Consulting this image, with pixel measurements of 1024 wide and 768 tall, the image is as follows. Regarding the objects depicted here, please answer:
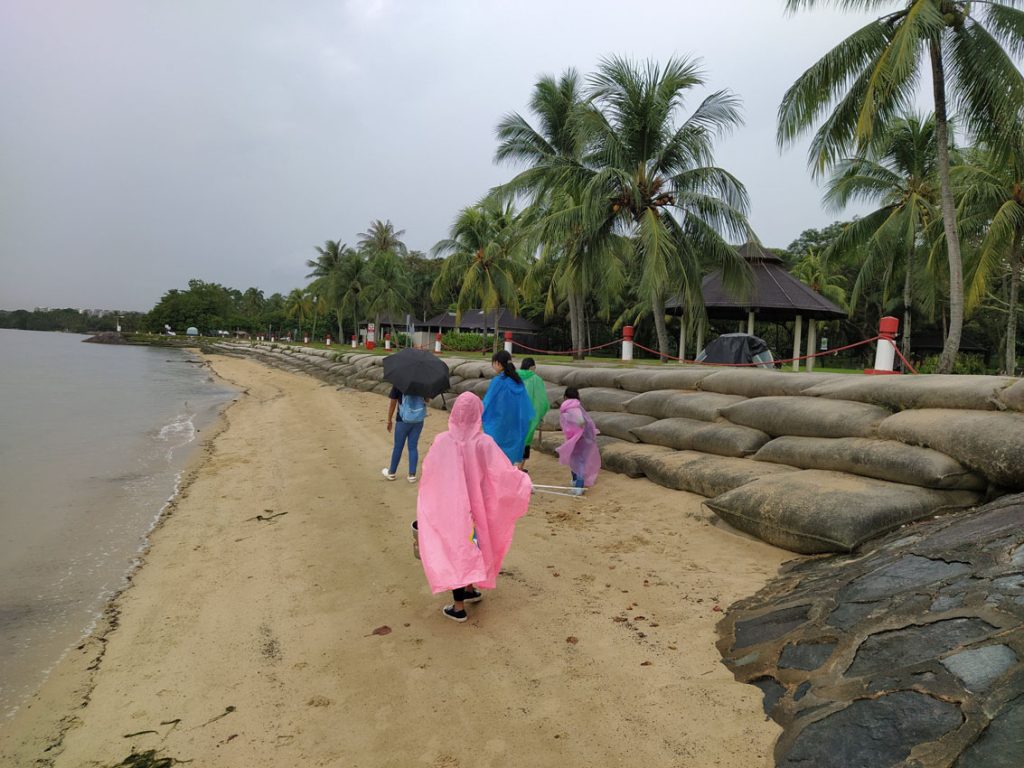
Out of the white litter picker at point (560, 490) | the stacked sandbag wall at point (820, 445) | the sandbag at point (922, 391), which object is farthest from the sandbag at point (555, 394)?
the sandbag at point (922, 391)

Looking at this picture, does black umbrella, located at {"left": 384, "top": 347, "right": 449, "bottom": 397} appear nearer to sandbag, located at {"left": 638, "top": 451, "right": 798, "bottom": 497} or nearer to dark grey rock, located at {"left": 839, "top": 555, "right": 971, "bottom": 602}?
sandbag, located at {"left": 638, "top": 451, "right": 798, "bottom": 497}

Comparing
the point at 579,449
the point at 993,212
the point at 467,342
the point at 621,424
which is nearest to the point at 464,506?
the point at 579,449

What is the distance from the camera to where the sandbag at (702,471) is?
5.43 m

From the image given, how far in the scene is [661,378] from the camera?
807 cm

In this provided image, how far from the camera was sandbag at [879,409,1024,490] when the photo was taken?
3.92 m

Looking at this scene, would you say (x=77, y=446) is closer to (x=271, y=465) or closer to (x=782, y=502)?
(x=271, y=465)

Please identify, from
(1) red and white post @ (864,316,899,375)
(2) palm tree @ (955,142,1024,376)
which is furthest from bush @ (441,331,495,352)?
(1) red and white post @ (864,316,899,375)

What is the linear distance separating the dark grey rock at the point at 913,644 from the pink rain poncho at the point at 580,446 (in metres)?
3.92

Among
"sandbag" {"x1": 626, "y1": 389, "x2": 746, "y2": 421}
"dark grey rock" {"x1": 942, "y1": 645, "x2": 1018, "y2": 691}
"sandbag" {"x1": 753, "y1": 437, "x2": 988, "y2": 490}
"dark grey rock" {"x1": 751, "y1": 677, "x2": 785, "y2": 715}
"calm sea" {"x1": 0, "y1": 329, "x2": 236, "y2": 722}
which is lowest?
"calm sea" {"x1": 0, "y1": 329, "x2": 236, "y2": 722}

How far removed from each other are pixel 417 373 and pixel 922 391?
4583 millimetres

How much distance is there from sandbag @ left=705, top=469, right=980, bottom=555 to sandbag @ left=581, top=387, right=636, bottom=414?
3.65 m

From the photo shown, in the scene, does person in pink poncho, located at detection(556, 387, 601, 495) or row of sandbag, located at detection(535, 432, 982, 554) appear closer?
row of sandbag, located at detection(535, 432, 982, 554)

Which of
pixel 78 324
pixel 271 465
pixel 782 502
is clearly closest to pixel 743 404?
pixel 782 502

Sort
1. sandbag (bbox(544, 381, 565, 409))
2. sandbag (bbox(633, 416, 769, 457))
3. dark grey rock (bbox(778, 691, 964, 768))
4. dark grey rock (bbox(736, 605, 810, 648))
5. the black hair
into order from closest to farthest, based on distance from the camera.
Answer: dark grey rock (bbox(778, 691, 964, 768)) < dark grey rock (bbox(736, 605, 810, 648)) < the black hair < sandbag (bbox(633, 416, 769, 457)) < sandbag (bbox(544, 381, 565, 409))
